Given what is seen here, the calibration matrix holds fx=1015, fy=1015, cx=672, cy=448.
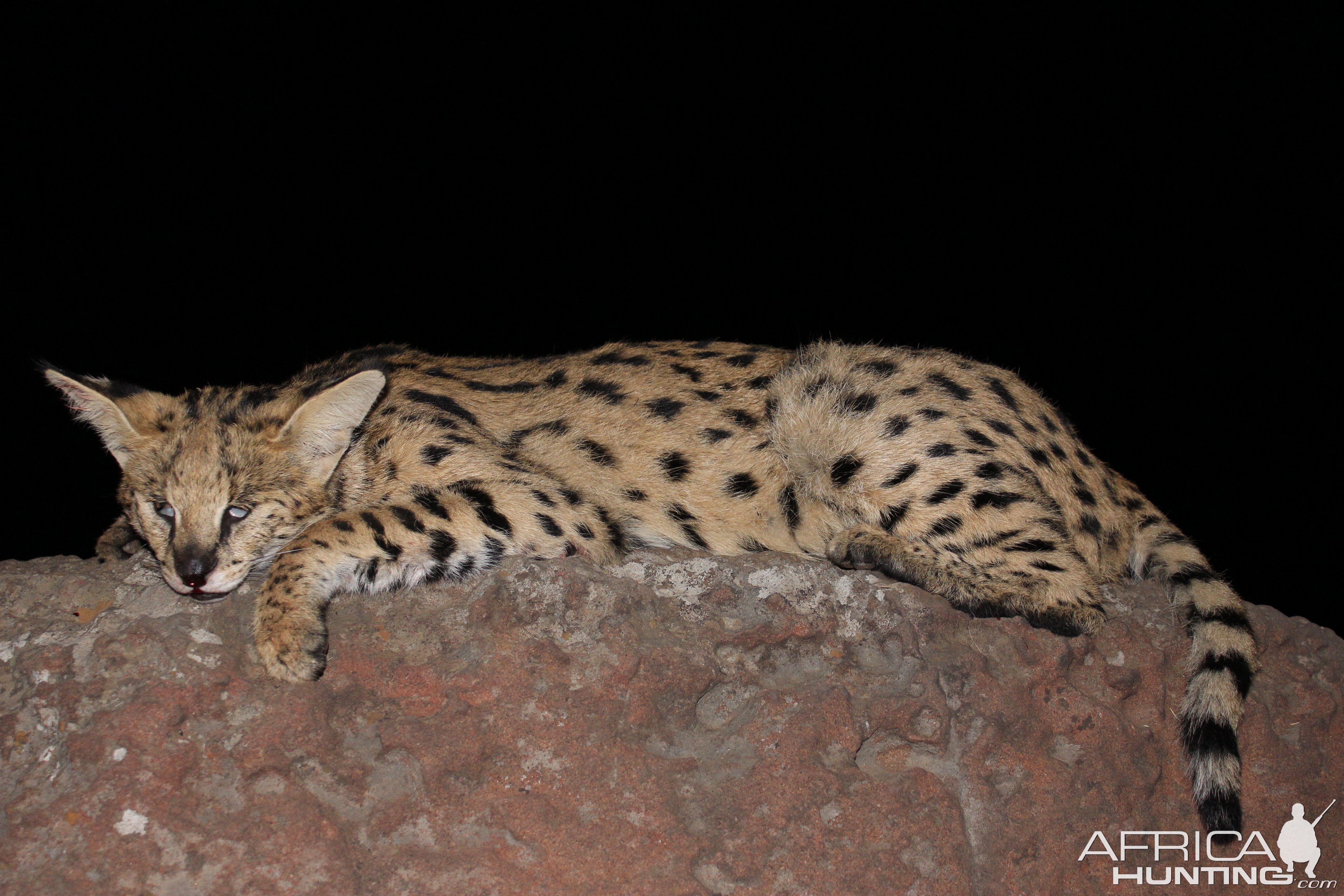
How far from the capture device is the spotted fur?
3664mm

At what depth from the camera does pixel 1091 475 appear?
14.8 feet

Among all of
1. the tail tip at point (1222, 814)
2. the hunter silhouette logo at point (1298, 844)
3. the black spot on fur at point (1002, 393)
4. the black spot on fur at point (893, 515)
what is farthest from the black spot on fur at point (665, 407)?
the hunter silhouette logo at point (1298, 844)

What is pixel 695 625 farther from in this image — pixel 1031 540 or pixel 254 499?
pixel 254 499

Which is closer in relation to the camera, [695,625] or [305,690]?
[305,690]

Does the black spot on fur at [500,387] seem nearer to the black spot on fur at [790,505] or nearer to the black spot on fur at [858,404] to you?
the black spot on fur at [790,505]

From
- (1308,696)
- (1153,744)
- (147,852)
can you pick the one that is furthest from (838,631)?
(147,852)

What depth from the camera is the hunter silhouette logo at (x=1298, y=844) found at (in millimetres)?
3848

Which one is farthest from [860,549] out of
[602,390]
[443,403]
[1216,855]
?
[443,403]

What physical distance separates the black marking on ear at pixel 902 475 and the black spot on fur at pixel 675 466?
840mm

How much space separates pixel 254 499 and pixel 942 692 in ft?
8.48

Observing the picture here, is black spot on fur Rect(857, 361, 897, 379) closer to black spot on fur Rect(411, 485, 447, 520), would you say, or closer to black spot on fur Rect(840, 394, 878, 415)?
black spot on fur Rect(840, 394, 878, 415)

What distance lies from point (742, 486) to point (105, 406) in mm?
2489

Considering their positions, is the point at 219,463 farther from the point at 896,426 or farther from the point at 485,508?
the point at 896,426

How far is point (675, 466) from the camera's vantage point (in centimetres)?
432
